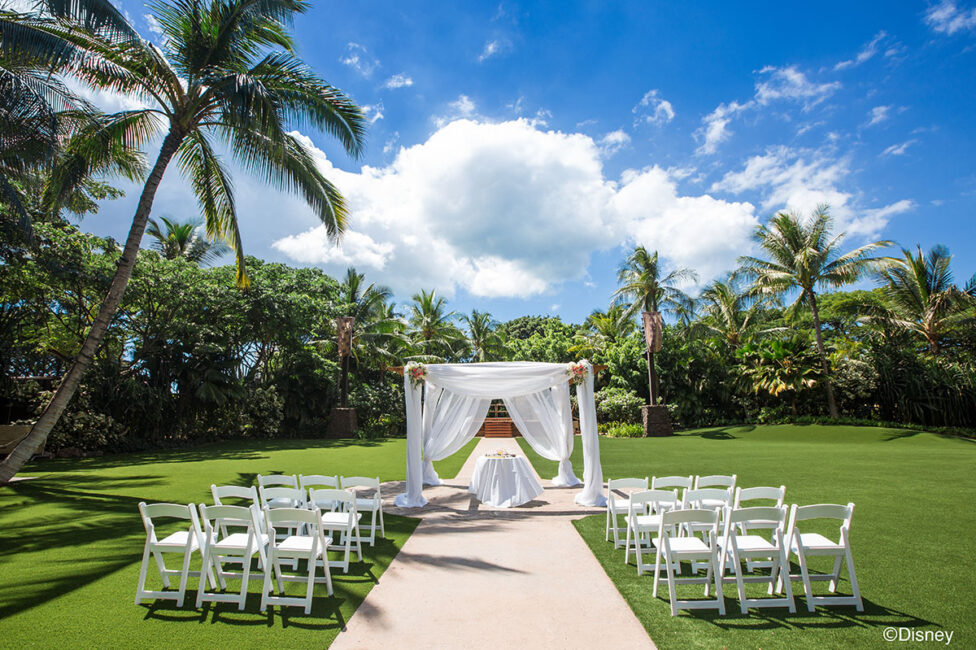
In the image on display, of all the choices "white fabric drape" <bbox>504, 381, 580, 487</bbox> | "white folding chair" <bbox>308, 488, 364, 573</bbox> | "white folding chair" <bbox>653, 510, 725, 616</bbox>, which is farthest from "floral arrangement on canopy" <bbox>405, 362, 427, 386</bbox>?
"white folding chair" <bbox>653, 510, 725, 616</bbox>

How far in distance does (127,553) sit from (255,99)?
23.4ft

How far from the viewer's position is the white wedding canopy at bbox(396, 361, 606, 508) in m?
8.60

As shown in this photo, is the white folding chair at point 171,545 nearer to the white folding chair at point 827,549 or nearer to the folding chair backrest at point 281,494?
the folding chair backrest at point 281,494

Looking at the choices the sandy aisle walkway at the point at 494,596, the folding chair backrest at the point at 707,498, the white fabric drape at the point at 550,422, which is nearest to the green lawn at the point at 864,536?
the sandy aisle walkway at the point at 494,596

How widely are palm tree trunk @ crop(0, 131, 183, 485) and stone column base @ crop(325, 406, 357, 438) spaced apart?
1362 centimetres

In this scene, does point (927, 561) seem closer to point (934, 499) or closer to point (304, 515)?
point (934, 499)

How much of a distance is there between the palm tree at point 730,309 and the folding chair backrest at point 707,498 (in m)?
20.7

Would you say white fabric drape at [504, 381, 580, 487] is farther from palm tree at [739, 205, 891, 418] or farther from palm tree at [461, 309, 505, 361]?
palm tree at [461, 309, 505, 361]

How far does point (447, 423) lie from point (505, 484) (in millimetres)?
1848

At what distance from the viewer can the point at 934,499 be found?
7.78 meters

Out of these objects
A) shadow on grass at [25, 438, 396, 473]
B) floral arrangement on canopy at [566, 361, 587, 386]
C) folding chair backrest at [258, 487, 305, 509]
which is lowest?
shadow on grass at [25, 438, 396, 473]

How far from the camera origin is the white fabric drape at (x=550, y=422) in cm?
957

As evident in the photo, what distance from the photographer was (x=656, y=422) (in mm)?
20109

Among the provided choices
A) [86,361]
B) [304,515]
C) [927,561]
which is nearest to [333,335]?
[86,361]
